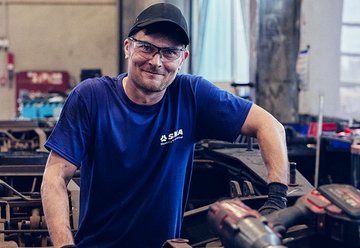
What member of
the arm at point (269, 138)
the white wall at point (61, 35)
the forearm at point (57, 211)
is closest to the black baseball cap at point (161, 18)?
the arm at point (269, 138)

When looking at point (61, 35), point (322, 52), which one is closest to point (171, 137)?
point (322, 52)

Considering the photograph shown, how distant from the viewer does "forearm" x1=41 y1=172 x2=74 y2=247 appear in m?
1.73

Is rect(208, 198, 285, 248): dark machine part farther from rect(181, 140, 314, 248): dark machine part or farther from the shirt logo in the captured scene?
rect(181, 140, 314, 248): dark machine part

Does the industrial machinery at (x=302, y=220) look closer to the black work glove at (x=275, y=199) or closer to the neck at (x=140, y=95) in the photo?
the black work glove at (x=275, y=199)

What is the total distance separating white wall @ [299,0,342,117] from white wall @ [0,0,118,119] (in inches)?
199

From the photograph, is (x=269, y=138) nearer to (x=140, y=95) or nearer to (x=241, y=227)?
(x=140, y=95)

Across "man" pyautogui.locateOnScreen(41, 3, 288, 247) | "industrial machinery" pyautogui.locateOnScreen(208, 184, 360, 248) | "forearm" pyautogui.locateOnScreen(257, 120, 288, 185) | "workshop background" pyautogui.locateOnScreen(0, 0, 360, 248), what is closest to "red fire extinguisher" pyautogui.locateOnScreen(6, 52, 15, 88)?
"workshop background" pyautogui.locateOnScreen(0, 0, 360, 248)

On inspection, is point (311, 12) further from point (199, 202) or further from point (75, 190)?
point (75, 190)

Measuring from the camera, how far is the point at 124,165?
1.95 metres

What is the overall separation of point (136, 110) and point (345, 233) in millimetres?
847

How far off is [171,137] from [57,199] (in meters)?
0.36

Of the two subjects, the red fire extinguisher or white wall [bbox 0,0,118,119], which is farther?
white wall [bbox 0,0,118,119]

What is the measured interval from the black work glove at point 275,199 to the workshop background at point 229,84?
16 cm

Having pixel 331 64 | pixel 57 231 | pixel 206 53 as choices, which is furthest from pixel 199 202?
pixel 206 53
